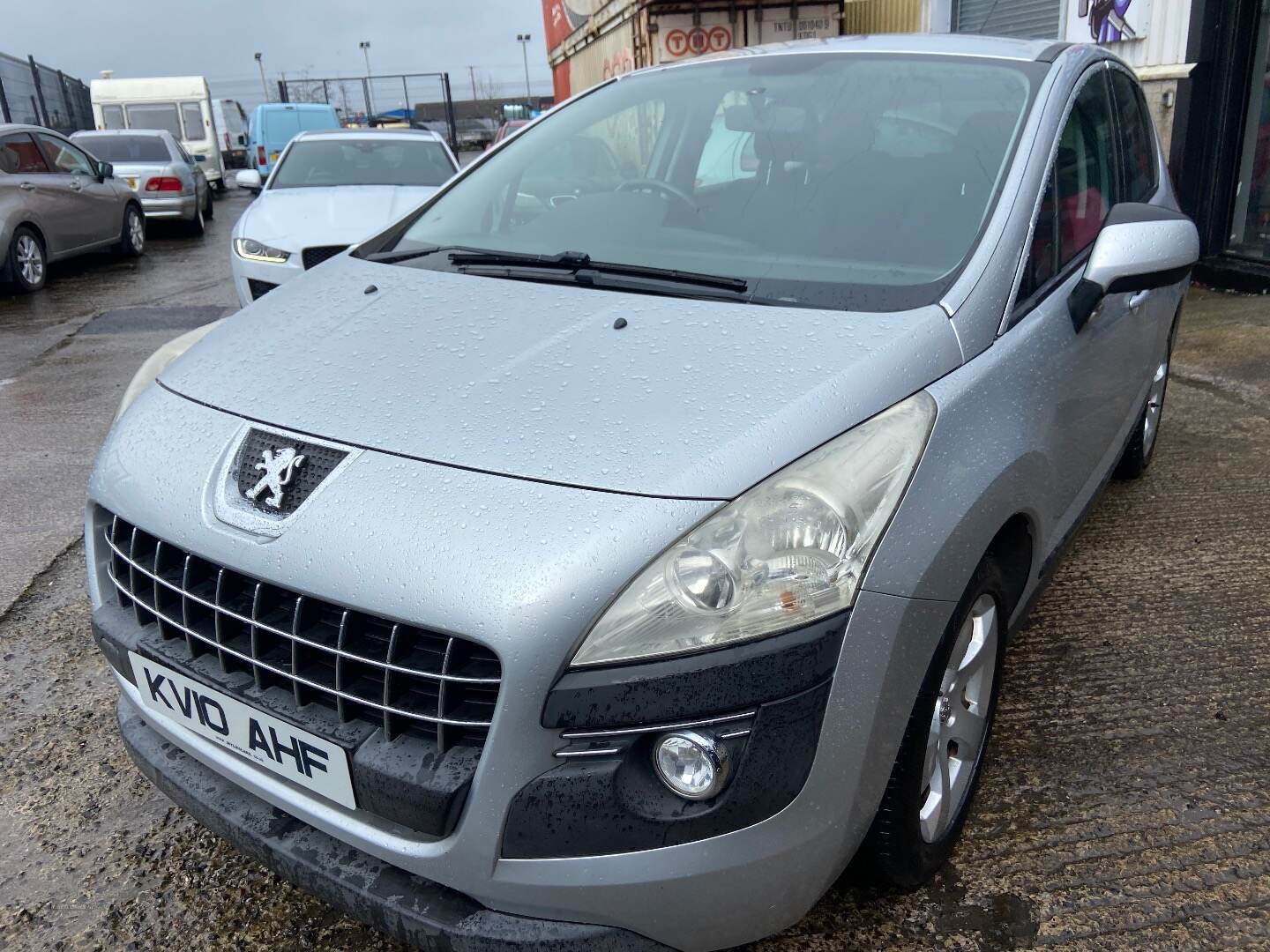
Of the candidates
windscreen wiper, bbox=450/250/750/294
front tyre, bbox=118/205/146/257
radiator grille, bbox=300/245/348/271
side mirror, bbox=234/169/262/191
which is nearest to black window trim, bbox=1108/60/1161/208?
windscreen wiper, bbox=450/250/750/294

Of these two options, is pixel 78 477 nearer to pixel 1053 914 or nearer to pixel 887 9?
pixel 1053 914

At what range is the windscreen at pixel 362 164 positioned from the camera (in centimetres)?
812

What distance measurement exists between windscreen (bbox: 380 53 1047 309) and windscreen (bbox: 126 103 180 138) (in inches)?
858

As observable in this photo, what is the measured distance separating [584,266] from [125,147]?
48.4 ft

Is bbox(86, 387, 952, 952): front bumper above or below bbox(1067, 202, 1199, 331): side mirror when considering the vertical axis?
below

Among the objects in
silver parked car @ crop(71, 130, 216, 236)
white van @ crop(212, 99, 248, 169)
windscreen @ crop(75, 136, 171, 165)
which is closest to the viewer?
silver parked car @ crop(71, 130, 216, 236)

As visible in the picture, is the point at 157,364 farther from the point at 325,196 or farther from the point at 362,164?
the point at 362,164

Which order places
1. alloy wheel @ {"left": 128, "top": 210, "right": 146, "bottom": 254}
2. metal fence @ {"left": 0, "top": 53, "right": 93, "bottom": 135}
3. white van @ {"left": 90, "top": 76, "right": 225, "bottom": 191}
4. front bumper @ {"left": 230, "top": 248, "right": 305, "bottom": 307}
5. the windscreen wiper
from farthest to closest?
white van @ {"left": 90, "top": 76, "right": 225, "bottom": 191}, metal fence @ {"left": 0, "top": 53, "right": 93, "bottom": 135}, alloy wheel @ {"left": 128, "top": 210, "right": 146, "bottom": 254}, front bumper @ {"left": 230, "top": 248, "right": 305, "bottom": 307}, the windscreen wiper

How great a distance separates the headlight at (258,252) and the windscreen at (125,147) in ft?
30.0

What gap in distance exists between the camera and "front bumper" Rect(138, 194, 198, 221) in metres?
13.7

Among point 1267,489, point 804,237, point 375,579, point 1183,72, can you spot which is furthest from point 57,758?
point 1183,72

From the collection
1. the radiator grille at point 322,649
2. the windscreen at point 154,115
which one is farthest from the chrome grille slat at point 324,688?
the windscreen at point 154,115

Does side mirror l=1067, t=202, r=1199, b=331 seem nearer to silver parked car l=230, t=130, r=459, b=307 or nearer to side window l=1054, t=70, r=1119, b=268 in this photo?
side window l=1054, t=70, r=1119, b=268

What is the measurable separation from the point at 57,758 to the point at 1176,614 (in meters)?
3.11
